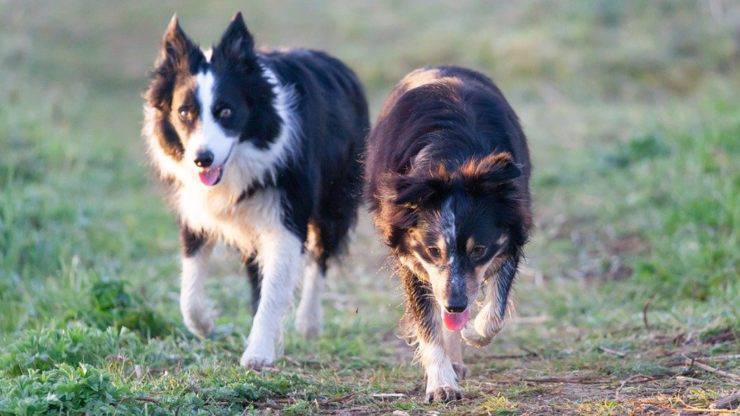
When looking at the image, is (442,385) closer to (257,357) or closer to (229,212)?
(257,357)

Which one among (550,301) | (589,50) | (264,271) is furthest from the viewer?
(589,50)

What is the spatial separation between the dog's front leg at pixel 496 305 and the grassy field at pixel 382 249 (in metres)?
0.28

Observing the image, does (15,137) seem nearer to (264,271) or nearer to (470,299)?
(264,271)

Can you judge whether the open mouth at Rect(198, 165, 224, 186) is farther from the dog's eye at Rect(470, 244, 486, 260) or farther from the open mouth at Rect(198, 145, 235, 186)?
the dog's eye at Rect(470, 244, 486, 260)

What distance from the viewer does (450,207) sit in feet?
15.5

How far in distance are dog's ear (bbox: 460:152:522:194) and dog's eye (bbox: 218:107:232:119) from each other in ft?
5.09

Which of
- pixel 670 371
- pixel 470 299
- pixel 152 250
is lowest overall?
pixel 152 250

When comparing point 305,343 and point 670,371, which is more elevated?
point 670,371

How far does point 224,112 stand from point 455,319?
1.78 metres

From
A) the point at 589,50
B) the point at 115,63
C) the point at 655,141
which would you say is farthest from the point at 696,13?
the point at 115,63

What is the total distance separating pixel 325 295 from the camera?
26.8 feet

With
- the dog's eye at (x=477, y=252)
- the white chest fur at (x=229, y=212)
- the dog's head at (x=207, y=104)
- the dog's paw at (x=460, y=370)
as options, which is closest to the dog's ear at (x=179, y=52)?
the dog's head at (x=207, y=104)

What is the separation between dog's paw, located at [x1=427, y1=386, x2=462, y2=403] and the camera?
4867 millimetres

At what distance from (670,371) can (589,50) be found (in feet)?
34.0
